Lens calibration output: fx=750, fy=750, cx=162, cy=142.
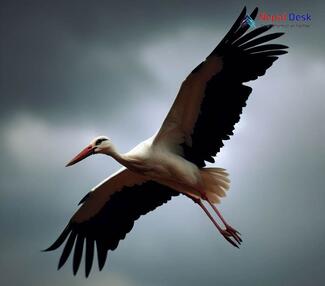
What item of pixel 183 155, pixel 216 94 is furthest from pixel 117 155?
pixel 216 94

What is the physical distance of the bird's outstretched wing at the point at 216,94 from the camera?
8.25 m

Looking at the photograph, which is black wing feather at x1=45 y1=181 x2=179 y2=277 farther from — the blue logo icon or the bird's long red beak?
the blue logo icon

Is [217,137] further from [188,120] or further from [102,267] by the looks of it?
[102,267]

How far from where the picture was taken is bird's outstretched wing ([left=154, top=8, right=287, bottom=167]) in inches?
325

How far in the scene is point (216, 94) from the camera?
8.51m

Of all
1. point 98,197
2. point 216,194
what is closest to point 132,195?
point 98,197

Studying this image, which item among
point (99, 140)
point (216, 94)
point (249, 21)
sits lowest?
point (99, 140)

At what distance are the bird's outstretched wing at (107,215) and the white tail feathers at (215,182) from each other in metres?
0.62

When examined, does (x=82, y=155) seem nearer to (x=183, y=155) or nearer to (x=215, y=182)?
(x=183, y=155)

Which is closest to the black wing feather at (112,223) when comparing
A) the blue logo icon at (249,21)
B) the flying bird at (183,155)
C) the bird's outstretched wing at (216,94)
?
the flying bird at (183,155)

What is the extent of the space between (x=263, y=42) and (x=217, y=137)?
1266 millimetres

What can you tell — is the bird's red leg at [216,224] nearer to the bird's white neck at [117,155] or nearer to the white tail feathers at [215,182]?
the white tail feathers at [215,182]

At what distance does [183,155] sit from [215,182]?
539 mm

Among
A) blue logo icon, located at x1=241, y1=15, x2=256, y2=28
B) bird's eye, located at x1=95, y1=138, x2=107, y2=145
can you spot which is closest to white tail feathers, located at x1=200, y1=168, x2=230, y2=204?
bird's eye, located at x1=95, y1=138, x2=107, y2=145
